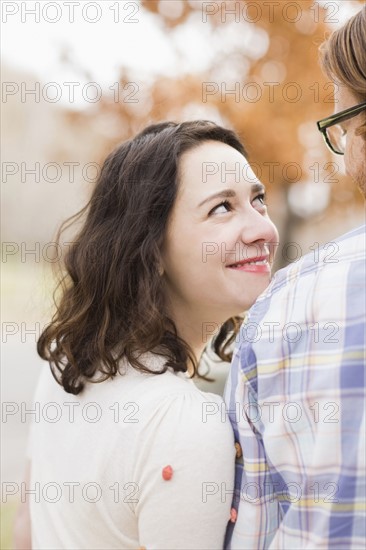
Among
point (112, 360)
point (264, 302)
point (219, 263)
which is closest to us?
point (264, 302)

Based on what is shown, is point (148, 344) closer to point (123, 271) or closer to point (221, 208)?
point (123, 271)

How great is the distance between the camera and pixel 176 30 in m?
5.93

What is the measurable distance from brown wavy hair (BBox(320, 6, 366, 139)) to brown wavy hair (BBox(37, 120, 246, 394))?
23.9 inches

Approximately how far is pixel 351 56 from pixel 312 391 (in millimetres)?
657

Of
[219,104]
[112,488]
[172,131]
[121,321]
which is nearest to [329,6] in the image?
[219,104]

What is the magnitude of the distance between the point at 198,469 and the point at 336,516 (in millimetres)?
323

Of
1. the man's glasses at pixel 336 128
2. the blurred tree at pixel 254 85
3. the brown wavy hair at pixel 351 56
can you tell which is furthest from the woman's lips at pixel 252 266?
the blurred tree at pixel 254 85

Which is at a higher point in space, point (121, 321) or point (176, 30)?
point (176, 30)

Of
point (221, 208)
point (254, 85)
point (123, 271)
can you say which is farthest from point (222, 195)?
point (254, 85)

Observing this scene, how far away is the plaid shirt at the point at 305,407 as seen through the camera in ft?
4.09

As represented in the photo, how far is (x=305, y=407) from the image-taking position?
4.27 ft

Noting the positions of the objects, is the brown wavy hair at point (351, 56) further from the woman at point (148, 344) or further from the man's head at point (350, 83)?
the woman at point (148, 344)

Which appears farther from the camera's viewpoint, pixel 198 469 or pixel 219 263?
pixel 219 263

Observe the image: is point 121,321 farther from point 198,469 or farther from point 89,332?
point 198,469
